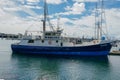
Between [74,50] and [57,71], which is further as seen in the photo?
[74,50]

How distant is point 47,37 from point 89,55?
13769 millimetres

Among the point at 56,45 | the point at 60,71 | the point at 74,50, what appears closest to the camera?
the point at 60,71

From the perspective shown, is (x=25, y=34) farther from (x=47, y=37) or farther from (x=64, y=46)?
(x=64, y=46)

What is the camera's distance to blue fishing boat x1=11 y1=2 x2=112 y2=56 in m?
73.1

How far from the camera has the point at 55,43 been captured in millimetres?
76438

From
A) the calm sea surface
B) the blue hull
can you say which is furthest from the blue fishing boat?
the calm sea surface

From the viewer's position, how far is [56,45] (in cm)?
A: 7606

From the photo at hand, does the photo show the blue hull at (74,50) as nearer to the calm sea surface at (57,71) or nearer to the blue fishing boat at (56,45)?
the blue fishing boat at (56,45)

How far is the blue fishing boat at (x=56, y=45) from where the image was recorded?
240 ft

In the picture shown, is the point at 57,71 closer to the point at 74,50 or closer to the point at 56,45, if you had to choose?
the point at 74,50

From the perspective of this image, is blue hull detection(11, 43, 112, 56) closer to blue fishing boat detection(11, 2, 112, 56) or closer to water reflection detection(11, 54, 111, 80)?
blue fishing boat detection(11, 2, 112, 56)

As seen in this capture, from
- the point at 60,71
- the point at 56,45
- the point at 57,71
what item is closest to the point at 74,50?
the point at 56,45

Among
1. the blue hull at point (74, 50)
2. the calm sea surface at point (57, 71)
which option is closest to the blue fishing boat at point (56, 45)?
the blue hull at point (74, 50)

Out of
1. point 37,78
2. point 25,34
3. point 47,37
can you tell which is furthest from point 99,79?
point 25,34
